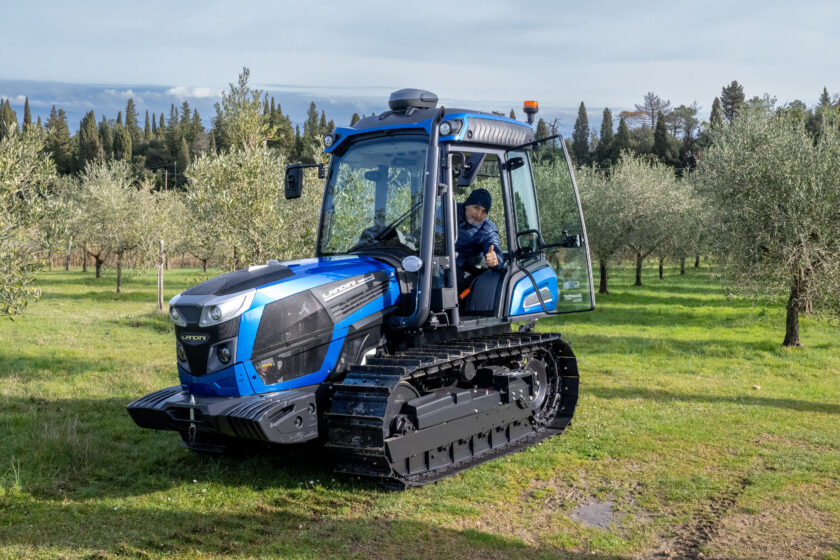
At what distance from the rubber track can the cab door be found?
1.98 feet

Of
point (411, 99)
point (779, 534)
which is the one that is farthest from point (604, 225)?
point (779, 534)

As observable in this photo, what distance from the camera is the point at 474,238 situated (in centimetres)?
734

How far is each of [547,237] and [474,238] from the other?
906mm

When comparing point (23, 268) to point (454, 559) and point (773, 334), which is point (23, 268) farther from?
point (773, 334)

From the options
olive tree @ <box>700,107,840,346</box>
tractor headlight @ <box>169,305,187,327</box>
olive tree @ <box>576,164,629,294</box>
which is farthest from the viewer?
olive tree @ <box>576,164,629,294</box>

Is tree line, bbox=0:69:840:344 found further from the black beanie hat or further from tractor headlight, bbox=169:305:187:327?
tractor headlight, bbox=169:305:187:327

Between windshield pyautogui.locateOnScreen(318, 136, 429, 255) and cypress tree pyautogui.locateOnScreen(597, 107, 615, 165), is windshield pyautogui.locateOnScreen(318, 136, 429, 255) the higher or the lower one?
the lower one

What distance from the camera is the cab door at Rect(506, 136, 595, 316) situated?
7.30 m

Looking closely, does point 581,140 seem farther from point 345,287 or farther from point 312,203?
point 345,287

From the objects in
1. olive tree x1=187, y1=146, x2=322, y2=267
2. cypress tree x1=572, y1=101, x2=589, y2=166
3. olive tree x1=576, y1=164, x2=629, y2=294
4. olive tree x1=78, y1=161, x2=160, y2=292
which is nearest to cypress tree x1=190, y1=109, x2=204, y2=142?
cypress tree x1=572, y1=101, x2=589, y2=166

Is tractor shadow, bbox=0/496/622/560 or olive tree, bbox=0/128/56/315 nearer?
tractor shadow, bbox=0/496/622/560

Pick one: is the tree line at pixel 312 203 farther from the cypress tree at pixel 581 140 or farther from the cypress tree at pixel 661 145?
the cypress tree at pixel 581 140

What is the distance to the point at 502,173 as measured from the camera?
7426 mm

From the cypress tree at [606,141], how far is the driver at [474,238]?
69110mm
